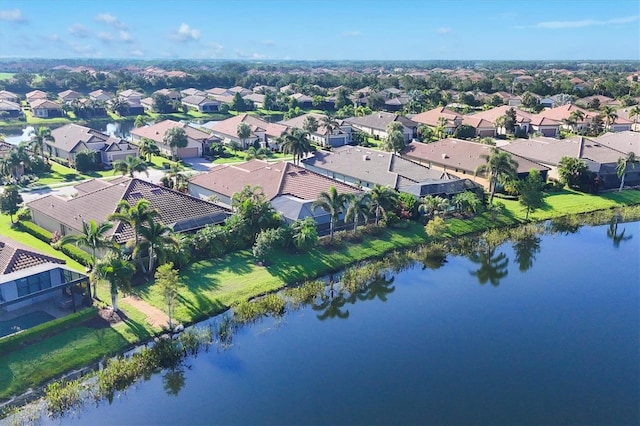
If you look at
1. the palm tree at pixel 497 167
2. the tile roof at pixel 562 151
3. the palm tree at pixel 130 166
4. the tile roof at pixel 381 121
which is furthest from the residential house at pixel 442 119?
the palm tree at pixel 130 166

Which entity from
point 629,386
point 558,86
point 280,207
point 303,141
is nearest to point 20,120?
point 303,141

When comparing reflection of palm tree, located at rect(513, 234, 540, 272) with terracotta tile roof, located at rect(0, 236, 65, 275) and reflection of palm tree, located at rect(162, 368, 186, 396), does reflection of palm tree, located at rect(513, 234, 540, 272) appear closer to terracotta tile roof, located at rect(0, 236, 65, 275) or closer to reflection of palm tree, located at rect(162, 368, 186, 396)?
reflection of palm tree, located at rect(162, 368, 186, 396)

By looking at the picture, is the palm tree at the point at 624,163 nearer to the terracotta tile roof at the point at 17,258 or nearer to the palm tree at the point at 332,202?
the palm tree at the point at 332,202

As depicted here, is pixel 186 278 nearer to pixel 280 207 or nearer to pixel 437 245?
pixel 280 207

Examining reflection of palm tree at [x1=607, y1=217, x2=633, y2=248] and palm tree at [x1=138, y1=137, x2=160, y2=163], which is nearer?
reflection of palm tree at [x1=607, y1=217, x2=633, y2=248]

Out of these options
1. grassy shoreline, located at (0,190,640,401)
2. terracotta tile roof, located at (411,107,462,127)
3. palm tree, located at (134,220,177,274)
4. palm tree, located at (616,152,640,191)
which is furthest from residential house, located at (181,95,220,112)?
palm tree, located at (134,220,177,274)
